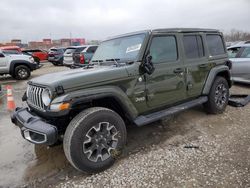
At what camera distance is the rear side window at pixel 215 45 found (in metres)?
4.73

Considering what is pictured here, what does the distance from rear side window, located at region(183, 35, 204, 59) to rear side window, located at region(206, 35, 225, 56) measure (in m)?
0.34

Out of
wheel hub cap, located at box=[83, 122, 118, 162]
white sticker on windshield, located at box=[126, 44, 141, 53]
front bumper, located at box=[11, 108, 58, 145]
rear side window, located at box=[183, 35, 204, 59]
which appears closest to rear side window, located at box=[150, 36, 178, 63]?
white sticker on windshield, located at box=[126, 44, 141, 53]

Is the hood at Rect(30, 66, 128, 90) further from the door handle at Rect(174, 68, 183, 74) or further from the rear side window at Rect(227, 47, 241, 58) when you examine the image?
the rear side window at Rect(227, 47, 241, 58)

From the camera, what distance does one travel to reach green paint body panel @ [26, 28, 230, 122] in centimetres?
284

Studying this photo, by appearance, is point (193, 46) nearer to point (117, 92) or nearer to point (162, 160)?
point (117, 92)

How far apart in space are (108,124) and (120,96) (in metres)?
0.43

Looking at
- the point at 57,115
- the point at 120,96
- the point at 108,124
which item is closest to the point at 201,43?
the point at 120,96

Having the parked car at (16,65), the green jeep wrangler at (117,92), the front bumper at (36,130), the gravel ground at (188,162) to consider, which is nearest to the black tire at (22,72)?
the parked car at (16,65)

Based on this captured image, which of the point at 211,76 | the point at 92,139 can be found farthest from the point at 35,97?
the point at 211,76

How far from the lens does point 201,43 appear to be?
14.8 feet

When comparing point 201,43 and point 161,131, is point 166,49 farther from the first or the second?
point 161,131

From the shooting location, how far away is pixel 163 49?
3.78 metres

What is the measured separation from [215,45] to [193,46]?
898 mm

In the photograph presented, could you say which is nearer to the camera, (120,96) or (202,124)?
(120,96)
